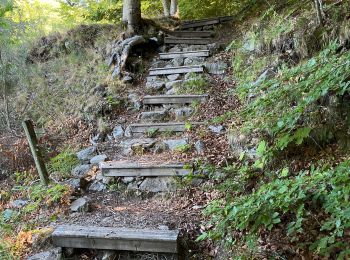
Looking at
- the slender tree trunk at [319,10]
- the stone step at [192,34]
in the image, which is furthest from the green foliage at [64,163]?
the stone step at [192,34]

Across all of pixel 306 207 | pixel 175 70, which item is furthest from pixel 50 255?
pixel 175 70

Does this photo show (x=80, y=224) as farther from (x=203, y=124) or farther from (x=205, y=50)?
(x=205, y=50)

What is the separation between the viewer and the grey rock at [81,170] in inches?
210

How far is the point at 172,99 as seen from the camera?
21.8ft

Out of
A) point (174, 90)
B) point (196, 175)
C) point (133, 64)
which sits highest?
point (133, 64)

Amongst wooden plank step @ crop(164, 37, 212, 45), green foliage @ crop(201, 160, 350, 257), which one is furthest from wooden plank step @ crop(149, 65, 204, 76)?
green foliage @ crop(201, 160, 350, 257)

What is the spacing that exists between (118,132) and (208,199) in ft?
9.34

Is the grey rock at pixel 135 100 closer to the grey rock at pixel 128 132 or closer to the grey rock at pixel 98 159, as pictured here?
the grey rock at pixel 128 132

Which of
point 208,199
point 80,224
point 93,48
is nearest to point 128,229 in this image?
point 80,224

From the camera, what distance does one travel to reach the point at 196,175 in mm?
4457

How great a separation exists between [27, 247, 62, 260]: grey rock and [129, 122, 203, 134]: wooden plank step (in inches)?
112

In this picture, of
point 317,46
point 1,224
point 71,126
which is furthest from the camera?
point 71,126

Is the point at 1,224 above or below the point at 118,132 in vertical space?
below

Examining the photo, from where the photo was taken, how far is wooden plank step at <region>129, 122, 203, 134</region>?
584cm
